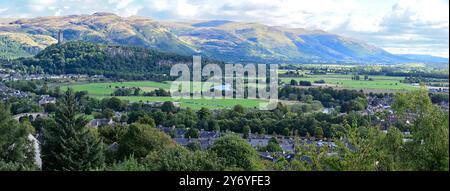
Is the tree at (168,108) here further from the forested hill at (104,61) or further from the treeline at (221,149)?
the forested hill at (104,61)

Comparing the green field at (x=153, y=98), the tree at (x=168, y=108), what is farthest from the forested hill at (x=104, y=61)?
the tree at (x=168, y=108)

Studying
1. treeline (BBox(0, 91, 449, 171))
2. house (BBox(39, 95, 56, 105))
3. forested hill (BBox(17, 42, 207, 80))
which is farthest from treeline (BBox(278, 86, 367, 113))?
treeline (BBox(0, 91, 449, 171))

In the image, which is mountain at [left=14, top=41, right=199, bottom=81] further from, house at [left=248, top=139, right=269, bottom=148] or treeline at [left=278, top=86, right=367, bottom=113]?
house at [left=248, top=139, right=269, bottom=148]

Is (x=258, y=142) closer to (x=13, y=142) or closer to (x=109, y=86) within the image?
(x=13, y=142)

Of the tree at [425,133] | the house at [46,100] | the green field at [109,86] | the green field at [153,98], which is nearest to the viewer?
the tree at [425,133]

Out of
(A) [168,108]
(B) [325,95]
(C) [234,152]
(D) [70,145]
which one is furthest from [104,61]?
(C) [234,152]

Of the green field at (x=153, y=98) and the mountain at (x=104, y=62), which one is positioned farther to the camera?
the mountain at (x=104, y=62)

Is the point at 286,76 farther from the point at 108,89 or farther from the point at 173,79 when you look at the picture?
the point at 108,89
